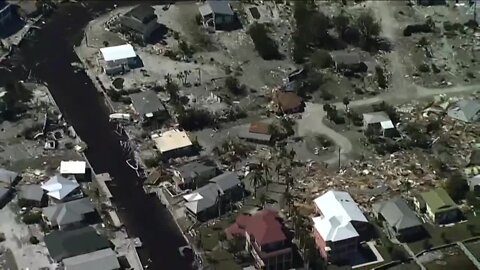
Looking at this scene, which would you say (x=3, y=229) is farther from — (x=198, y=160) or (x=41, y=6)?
(x=41, y=6)

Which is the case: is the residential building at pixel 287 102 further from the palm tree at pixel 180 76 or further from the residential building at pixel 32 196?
the residential building at pixel 32 196

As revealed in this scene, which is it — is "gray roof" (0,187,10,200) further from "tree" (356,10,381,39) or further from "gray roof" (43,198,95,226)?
"tree" (356,10,381,39)

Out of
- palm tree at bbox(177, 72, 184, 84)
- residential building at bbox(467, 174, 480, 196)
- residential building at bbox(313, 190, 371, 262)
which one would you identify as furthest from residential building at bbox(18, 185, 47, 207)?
residential building at bbox(467, 174, 480, 196)

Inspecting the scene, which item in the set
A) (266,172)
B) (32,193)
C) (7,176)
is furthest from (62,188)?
(266,172)

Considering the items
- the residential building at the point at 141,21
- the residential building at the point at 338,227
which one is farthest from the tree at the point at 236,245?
the residential building at the point at 141,21

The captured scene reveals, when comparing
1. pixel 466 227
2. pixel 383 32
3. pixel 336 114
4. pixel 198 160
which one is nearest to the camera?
pixel 466 227

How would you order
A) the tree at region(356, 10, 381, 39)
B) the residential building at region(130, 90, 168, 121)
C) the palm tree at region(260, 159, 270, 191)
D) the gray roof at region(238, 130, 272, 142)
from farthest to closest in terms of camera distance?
the tree at region(356, 10, 381, 39), the residential building at region(130, 90, 168, 121), the gray roof at region(238, 130, 272, 142), the palm tree at region(260, 159, 270, 191)

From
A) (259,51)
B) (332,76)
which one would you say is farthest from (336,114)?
(259,51)
